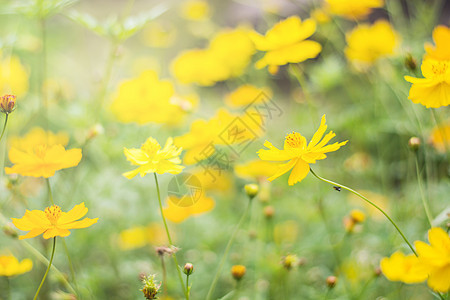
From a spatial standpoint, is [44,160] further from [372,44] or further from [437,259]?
[372,44]

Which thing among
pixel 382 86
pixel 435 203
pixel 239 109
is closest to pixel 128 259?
pixel 239 109

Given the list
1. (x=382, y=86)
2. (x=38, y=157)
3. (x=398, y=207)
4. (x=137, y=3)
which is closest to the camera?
(x=38, y=157)

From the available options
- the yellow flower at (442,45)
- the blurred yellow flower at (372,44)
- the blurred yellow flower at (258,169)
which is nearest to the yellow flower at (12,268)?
the blurred yellow flower at (258,169)

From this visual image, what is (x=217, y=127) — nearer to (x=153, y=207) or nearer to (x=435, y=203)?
(x=153, y=207)

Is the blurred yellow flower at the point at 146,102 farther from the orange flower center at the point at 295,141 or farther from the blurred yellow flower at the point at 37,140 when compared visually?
the orange flower center at the point at 295,141

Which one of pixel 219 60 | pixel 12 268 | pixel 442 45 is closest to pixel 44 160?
pixel 12 268
